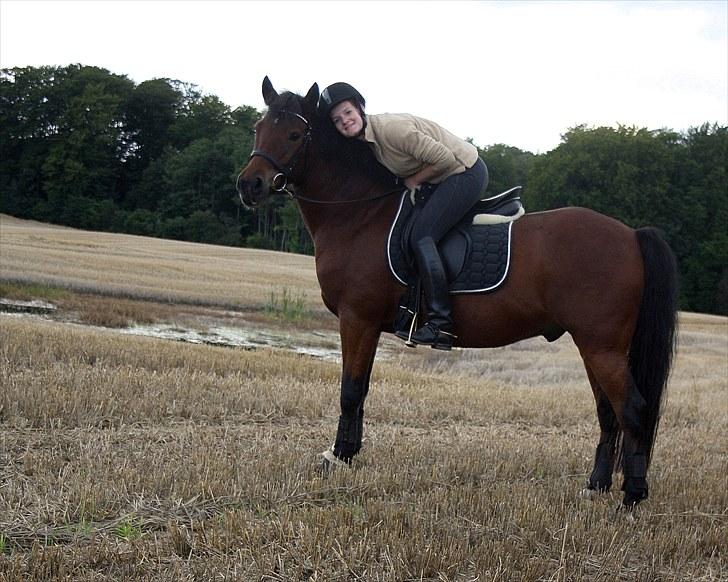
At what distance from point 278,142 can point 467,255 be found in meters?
1.78

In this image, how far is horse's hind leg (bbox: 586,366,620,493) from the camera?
6.18 meters

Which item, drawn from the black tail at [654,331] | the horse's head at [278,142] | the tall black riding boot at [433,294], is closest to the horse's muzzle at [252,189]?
the horse's head at [278,142]

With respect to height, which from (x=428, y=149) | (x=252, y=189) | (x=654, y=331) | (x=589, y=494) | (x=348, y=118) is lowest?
(x=589, y=494)

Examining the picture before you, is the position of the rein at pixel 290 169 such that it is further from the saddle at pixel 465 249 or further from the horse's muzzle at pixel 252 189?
the saddle at pixel 465 249

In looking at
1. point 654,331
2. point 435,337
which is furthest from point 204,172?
point 654,331

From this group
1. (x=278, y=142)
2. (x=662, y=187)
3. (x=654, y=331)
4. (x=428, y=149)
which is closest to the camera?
(x=654, y=331)

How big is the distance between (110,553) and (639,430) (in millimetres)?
3770

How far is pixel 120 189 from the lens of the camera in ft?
243

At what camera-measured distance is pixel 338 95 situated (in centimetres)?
603

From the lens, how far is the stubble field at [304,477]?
14.1 feet

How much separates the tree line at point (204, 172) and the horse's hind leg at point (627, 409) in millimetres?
54453

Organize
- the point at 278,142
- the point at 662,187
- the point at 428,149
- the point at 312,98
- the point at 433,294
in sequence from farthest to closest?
the point at 662,187, the point at 312,98, the point at 278,142, the point at 428,149, the point at 433,294

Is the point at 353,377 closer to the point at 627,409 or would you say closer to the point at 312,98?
the point at 627,409

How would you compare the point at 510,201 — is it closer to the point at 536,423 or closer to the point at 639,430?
the point at 639,430
